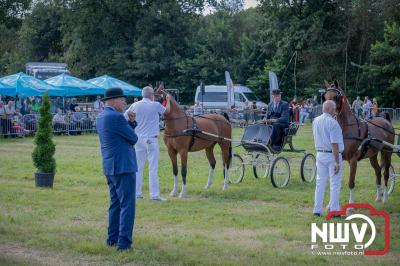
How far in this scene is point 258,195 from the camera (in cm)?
1390

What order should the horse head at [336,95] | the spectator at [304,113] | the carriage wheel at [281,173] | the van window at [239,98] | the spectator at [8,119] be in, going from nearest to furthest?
the horse head at [336,95] < the carriage wheel at [281,173] < the spectator at [8,119] < the spectator at [304,113] < the van window at [239,98]

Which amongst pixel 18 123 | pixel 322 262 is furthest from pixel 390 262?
pixel 18 123

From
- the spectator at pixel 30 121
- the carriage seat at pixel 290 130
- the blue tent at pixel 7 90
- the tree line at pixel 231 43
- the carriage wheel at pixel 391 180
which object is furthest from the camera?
the tree line at pixel 231 43

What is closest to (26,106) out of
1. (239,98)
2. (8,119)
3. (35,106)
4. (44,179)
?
(35,106)

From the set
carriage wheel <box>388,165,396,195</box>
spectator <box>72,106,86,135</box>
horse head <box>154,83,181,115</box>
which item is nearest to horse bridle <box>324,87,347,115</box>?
carriage wheel <box>388,165,396,195</box>

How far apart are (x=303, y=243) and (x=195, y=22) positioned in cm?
5146

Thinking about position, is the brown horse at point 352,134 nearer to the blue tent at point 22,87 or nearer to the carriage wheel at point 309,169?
the carriage wheel at point 309,169

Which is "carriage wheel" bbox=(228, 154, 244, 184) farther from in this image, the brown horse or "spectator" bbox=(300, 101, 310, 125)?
"spectator" bbox=(300, 101, 310, 125)

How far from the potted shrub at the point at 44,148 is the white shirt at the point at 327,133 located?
6.26 m

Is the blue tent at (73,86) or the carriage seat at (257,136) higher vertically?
the blue tent at (73,86)

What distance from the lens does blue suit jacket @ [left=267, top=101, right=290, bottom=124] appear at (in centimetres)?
1523

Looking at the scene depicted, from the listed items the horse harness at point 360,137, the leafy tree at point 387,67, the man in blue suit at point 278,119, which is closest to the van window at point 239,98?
the leafy tree at point 387,67

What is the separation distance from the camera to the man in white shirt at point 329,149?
36.1 ft
